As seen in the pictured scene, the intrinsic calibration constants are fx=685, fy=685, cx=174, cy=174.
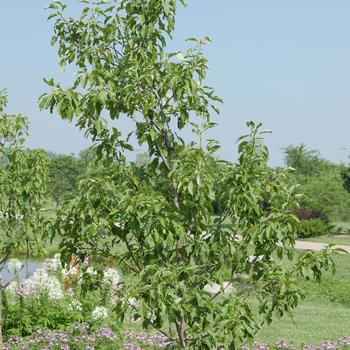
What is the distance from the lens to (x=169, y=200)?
5.65 metres

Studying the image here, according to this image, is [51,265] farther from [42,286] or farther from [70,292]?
[42,286]

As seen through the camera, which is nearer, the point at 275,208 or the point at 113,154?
the point at 275,208

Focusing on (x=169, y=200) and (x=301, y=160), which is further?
(x=301, y=160)

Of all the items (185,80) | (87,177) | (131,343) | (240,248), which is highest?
(185,80)

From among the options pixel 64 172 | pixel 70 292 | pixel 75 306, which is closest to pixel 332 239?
pixel 70 292

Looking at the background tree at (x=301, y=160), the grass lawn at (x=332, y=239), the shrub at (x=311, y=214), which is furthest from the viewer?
the background tree at (x=301, y=160)

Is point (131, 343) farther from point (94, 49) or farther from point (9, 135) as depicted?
point (94, 49)

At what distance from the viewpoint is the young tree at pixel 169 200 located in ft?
16.4

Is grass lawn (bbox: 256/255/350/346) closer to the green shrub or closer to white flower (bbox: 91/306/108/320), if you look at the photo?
white flower (bbox: 91/306/108/320)

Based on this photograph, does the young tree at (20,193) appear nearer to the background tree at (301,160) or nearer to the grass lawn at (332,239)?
the grass lawn at (332,239)

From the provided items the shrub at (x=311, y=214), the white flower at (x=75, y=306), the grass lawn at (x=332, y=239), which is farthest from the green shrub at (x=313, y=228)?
the white flower at (x=75, y=306)

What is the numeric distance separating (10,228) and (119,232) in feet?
16.3

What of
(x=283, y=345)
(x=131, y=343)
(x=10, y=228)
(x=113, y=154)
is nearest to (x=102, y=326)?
(x=131, y=343)

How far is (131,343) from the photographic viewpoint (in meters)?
9.20
